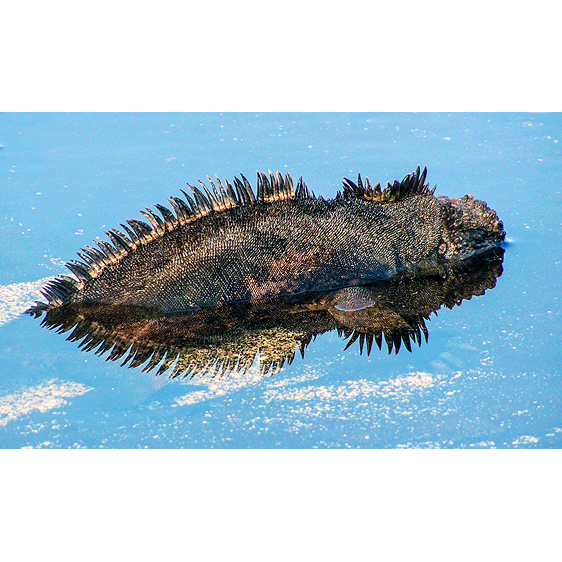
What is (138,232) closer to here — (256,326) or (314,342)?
(256,326)

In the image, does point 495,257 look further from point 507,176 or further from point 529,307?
point 507,176

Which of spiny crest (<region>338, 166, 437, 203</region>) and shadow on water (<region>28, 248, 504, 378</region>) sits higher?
spiny crest (<region>338, 166, 437, 203</region>)

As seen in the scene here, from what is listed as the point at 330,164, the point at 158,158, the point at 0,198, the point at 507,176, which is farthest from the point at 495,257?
the point at 0,198

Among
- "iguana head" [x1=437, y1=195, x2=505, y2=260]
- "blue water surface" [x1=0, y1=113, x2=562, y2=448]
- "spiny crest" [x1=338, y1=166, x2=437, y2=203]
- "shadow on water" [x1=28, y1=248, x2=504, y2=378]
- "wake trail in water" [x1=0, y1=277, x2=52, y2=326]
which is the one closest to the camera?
"blue water surface" [x1=0, y1=113, x2=562, y2=448]

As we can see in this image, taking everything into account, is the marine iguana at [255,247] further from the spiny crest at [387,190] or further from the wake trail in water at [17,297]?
the wake trail in water at [17,297]

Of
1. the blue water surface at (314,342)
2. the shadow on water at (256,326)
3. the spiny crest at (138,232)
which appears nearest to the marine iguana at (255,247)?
the spiny crest at (138,232)

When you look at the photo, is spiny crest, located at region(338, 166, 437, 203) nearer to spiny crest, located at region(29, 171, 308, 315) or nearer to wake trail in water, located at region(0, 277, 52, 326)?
spiny crest, located at region(29, 171, 308, 315)

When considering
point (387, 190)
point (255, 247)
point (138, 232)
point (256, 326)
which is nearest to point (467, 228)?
point (387, 190)

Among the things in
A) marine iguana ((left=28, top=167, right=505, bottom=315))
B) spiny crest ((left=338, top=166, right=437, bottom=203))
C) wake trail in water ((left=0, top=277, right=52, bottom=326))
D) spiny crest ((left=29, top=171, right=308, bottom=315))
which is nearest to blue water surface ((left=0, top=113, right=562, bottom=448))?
wake trail in water ((left=0, top=277, right=52, bottom=326))
